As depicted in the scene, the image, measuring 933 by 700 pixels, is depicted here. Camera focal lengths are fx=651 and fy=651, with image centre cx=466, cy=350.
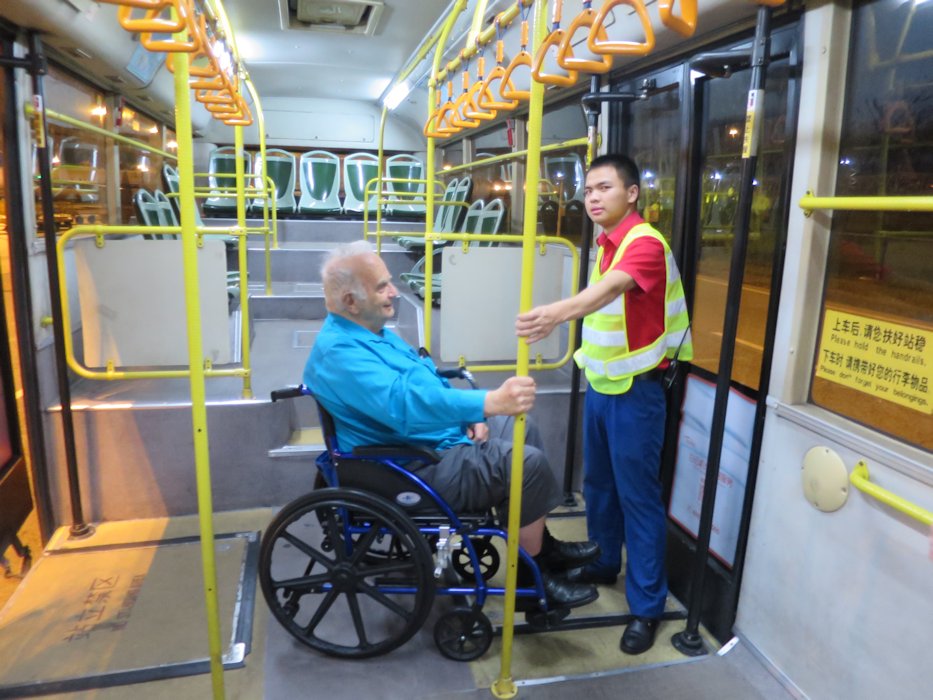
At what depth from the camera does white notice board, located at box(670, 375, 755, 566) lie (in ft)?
7.66

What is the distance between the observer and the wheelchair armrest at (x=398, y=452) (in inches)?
79.9

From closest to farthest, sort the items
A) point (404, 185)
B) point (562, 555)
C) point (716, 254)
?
point (562, 555), point (716, 254), point (404, 185)

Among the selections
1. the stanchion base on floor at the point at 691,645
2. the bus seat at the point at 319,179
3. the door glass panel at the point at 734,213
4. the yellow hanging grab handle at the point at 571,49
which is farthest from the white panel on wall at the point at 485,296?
the bus seat at the point at 319,179

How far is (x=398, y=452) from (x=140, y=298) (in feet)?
5.86

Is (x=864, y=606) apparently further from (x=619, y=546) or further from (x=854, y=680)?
(x=619, y=546)

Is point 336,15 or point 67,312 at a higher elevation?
point 336,15

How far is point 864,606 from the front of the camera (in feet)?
5.89

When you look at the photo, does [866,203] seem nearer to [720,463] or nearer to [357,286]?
[720,463]

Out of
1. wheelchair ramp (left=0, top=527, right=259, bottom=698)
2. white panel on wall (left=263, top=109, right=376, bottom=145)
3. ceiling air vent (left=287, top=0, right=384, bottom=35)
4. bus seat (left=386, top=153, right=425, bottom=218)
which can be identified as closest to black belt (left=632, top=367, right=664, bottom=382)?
wheelchair ramp (left=0, top=527, right=259, bottom=698)

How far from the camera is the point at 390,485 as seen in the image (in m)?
2.10

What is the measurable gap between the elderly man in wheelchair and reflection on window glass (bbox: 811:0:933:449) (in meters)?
1.03

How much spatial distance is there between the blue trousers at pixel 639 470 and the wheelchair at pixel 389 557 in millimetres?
329

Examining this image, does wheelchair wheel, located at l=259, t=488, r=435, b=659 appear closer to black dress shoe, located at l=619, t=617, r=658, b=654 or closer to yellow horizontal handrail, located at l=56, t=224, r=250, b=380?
black dress shoe, located at l=619, t=617, r=658, b=654

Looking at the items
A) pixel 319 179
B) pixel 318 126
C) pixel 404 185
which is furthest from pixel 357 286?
pixel 318 126
